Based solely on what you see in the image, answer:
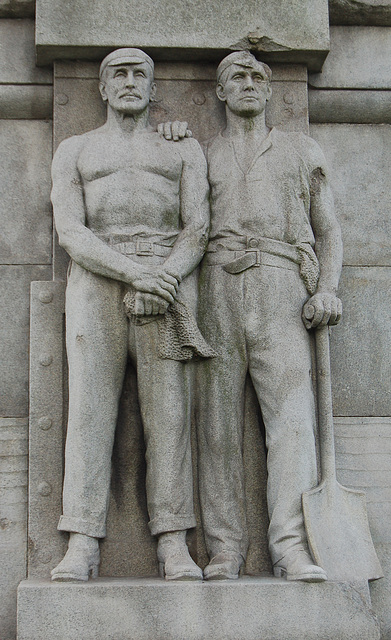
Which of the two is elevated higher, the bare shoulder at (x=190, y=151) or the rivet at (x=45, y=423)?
the bare shoulder at (x=190, y=151)

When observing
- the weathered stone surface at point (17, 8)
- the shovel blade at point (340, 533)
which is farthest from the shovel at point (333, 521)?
the weathered stone surface at point (17, 8)

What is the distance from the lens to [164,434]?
23.0ft

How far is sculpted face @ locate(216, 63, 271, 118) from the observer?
7.60m

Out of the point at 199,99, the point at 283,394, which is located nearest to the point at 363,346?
the point at 283,394

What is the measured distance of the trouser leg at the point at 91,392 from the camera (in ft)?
22.7

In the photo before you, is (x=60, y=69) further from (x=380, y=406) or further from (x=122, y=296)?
(x=380, y=406)

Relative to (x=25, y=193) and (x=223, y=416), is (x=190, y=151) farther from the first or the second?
(x=223, y=416)

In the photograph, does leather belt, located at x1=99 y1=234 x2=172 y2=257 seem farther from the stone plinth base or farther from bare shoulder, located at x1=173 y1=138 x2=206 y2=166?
the stone plinth base

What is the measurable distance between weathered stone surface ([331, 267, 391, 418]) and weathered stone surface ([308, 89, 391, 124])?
1132 millimetres

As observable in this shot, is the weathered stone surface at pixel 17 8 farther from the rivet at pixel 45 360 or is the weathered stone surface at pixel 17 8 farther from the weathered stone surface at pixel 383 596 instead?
the weathered stone surface at pixel 383 596

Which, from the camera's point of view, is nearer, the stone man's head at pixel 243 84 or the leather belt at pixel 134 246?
the leather belt at pixel 134 246

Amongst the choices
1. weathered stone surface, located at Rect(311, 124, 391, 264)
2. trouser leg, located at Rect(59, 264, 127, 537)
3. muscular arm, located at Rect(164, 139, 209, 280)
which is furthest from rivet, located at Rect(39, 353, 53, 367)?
weathered stone surface, located at Rect(311, 124, 391, 264)

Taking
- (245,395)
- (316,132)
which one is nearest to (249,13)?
(316,132)

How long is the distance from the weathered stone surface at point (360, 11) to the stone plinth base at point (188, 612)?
4.11 metres
